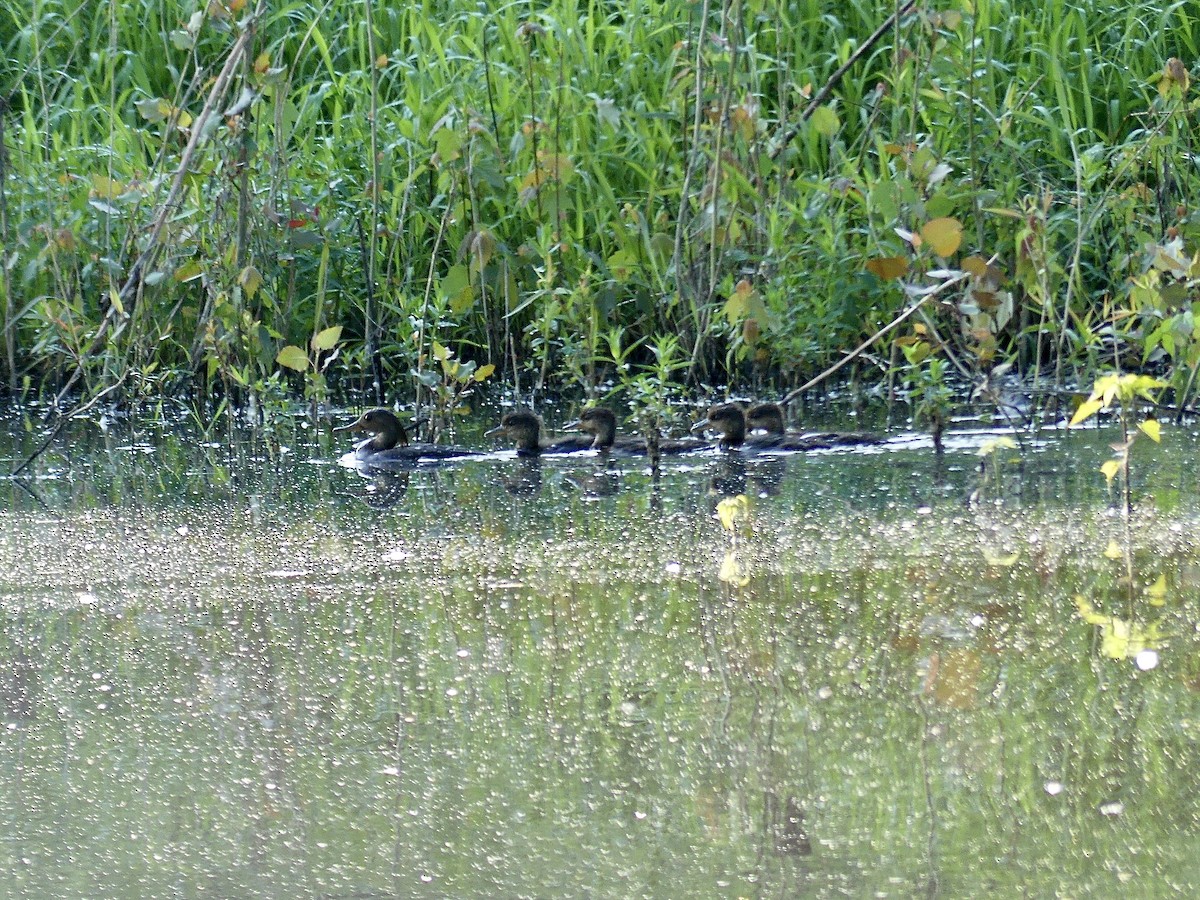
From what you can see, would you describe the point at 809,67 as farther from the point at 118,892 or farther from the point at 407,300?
the point at 118,892

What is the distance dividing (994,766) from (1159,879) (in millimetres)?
442

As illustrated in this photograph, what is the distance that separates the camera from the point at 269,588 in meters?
3.97

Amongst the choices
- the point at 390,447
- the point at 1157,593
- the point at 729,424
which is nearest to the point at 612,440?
the point at 729,424

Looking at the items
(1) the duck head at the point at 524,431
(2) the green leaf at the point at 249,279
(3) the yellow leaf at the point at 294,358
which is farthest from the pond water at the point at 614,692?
(2) the green leaf at the point at 249,279

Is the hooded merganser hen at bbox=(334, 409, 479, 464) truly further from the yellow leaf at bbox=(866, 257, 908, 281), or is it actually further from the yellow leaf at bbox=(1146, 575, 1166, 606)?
the yellow leaf at bbox=(1146, 575, 1166, 606)

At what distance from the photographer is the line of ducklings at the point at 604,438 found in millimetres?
5758

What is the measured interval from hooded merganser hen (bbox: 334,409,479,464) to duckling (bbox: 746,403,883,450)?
913 mm

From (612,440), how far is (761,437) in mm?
493

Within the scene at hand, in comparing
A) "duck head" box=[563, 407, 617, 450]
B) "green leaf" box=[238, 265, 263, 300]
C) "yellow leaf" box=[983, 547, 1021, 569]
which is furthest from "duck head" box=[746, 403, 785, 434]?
"yellow leaf" box=[983, 547, 1021, 569]

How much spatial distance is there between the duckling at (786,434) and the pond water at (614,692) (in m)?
0.66

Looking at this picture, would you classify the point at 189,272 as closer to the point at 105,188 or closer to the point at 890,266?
the point at 105,188

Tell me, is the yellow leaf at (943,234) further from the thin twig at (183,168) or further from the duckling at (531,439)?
the thin twig at (183,168)

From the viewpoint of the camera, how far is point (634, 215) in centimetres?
691

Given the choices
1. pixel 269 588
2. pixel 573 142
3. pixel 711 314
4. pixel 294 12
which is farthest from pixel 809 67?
pixel 269 588
